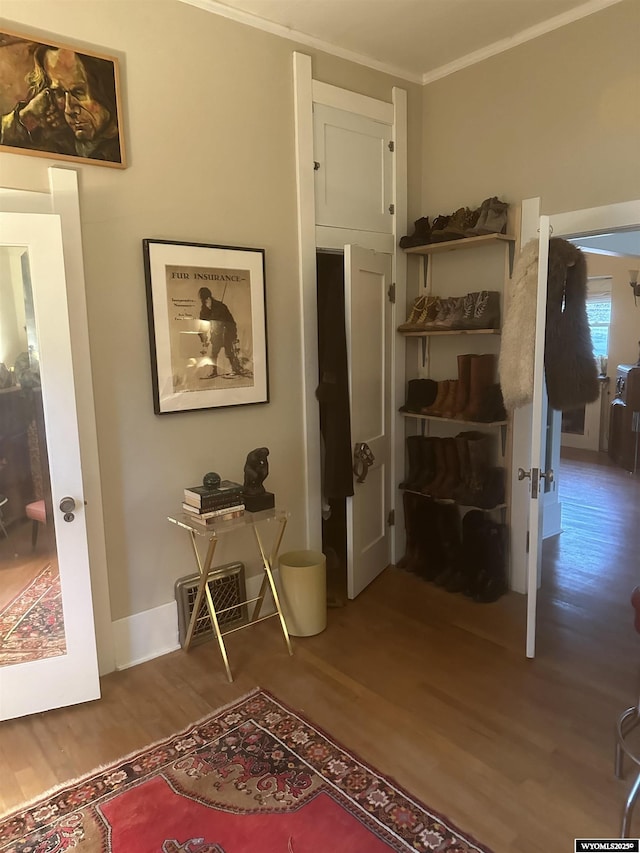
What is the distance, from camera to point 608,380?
7.11 m

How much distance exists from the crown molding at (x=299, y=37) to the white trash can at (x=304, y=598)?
276cm

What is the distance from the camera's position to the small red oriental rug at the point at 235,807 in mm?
1887

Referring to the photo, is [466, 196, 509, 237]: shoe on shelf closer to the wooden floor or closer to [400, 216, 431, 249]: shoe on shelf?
[400, 216, 431, 249]: shoe on shelf

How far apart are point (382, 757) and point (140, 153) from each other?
2736 mm

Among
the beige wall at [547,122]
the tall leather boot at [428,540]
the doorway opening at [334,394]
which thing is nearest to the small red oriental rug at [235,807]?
the doorway opening at [334,394]

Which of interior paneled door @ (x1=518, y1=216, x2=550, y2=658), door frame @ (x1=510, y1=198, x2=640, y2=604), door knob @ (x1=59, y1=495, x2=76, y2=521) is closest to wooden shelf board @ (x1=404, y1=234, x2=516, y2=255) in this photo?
door frame @ (x1=510, y1=198, x2=640, y2=604)

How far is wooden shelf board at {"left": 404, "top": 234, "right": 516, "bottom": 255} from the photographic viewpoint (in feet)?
11.1

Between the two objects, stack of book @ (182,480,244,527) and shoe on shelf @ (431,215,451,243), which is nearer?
stack of book @ (182,480,244,527)

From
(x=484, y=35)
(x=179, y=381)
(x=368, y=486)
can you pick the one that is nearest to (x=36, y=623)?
(x=179, y=381)

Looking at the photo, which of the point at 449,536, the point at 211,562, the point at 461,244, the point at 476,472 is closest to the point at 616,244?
the point at 461,244

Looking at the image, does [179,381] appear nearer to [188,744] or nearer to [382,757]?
[188,744]

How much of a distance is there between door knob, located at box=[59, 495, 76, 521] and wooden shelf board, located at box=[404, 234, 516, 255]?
2487 mm

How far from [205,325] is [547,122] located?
2.14m

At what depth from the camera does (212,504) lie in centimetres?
281
